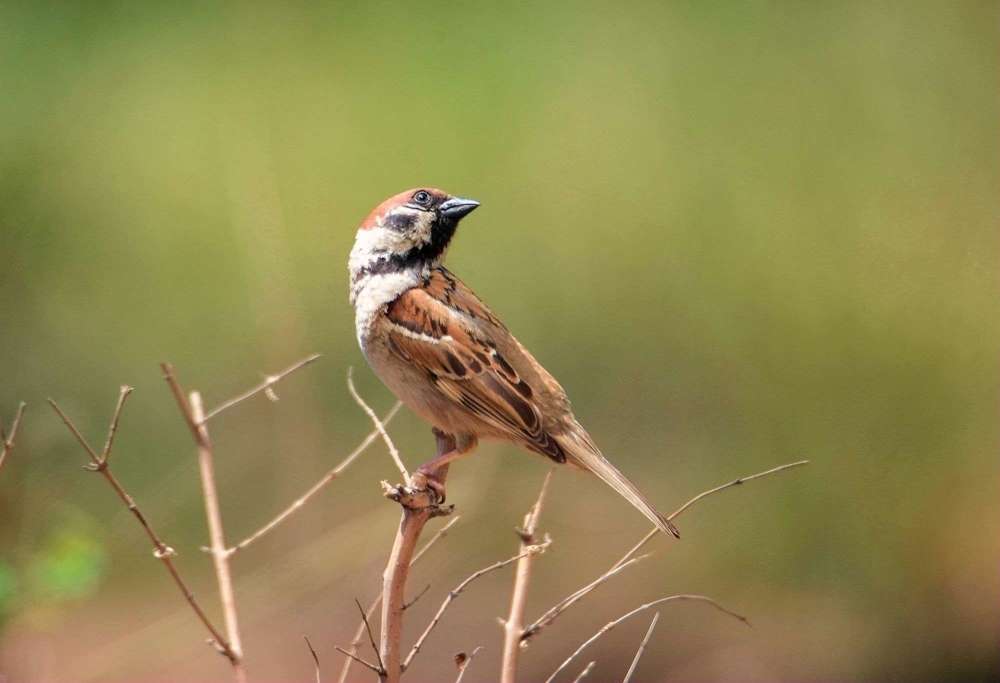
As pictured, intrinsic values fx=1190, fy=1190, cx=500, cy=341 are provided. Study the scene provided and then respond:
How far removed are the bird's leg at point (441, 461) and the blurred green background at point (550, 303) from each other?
964 mm

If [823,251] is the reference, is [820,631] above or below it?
below

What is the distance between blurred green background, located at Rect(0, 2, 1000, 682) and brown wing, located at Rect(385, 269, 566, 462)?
1002mm

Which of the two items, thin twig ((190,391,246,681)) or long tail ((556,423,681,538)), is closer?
thin twig ((190,391,246,681))

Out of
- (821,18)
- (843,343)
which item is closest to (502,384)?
(843,343)

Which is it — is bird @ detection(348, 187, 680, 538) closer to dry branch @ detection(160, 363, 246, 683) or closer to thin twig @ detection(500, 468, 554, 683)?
thin twig @ detection(500, 468, 554, 683)

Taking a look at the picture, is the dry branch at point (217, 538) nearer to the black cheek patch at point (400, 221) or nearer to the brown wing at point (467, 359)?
the brown wing at point (467, 359)

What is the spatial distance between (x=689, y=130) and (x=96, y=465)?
4.69 metres

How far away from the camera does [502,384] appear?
293cm

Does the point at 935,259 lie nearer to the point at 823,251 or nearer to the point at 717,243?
the point at 823,251

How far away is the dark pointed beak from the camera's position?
9.59ft

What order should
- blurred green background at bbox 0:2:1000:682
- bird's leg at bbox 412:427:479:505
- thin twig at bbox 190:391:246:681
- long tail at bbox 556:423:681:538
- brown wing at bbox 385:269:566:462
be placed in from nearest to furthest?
1. thin twig at bbox 190:391:246:681
2. bird's leg at bbox 412:427:479:505
3. long tail at bbox 556:423:681:538
4. brown wing at bbox 385:269:566:462
5. blurred green background at bbox 0:2:1000:682

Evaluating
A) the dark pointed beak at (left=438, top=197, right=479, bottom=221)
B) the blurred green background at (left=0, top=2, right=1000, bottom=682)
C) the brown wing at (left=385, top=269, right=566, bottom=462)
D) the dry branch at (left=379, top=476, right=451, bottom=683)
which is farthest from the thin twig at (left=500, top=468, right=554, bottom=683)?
the blurred green background at (left=0, top=2, right=1000, bottom=682)

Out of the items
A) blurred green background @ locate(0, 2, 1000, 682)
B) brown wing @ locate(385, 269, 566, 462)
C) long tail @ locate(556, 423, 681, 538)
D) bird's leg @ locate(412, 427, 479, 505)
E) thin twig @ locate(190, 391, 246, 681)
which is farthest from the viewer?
blurred green background @ locate(0, 2, 1000, 682)

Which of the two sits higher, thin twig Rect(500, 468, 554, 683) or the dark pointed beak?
the dark pointed beak
